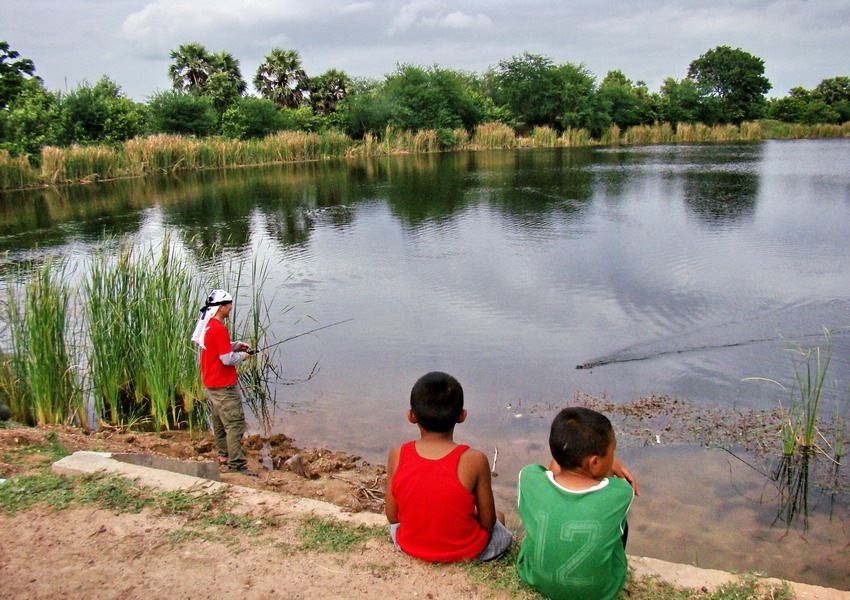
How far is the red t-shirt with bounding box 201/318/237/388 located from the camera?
511 centimetres

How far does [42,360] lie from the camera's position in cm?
566

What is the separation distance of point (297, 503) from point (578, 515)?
1826mm

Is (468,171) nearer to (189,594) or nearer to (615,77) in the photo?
(189,594)

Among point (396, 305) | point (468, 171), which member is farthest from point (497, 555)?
point (468, 171)

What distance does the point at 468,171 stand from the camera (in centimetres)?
2956

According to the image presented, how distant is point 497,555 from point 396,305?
6.92 m

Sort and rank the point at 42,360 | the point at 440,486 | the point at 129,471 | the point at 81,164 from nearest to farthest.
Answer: the point at 440,486, the point at 129,471, the point at 42,360, the point at 81,164

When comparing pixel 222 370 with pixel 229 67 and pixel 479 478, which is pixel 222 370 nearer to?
pixel 479 478

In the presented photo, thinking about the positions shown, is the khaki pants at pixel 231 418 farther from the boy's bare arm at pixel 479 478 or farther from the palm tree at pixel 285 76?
the palm tree at pixel 285 76

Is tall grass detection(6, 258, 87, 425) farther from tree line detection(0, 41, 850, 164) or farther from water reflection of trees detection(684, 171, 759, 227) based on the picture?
tree line detection(0, 41, 850, 164)

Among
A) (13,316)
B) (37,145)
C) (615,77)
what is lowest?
(13,316)

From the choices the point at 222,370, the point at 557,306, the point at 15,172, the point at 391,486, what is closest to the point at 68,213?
the point at 15,172

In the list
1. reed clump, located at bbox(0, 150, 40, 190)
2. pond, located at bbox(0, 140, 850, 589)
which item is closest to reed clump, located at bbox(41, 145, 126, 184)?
reed clump, located at bbox(0, 150, 40, 190)

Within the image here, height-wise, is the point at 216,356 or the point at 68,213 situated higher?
the point at 68,213
